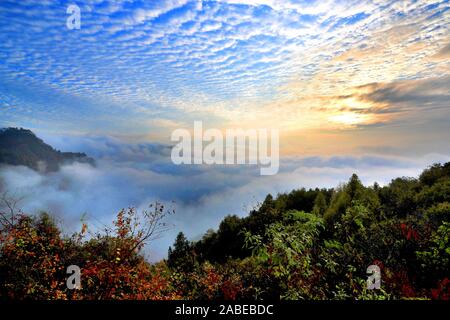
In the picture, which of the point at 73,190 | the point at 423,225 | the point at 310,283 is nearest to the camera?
the point at 310,283

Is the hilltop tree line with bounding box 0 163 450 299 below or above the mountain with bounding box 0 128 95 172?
below

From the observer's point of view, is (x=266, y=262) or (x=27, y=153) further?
(x=27, y=153)

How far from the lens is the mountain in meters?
60.2

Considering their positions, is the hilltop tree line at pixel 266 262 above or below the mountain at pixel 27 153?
below

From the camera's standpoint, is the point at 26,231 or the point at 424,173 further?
the point at 424,173

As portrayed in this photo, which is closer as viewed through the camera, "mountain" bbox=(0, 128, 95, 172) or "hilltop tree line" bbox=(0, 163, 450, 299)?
"hilltop tree line" bbox=(0, 163, 450, 299)

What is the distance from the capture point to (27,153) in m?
72.1

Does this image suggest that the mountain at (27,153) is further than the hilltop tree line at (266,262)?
Yes

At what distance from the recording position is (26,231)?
31.1 ft

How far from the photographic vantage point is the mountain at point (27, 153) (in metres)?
60.2
